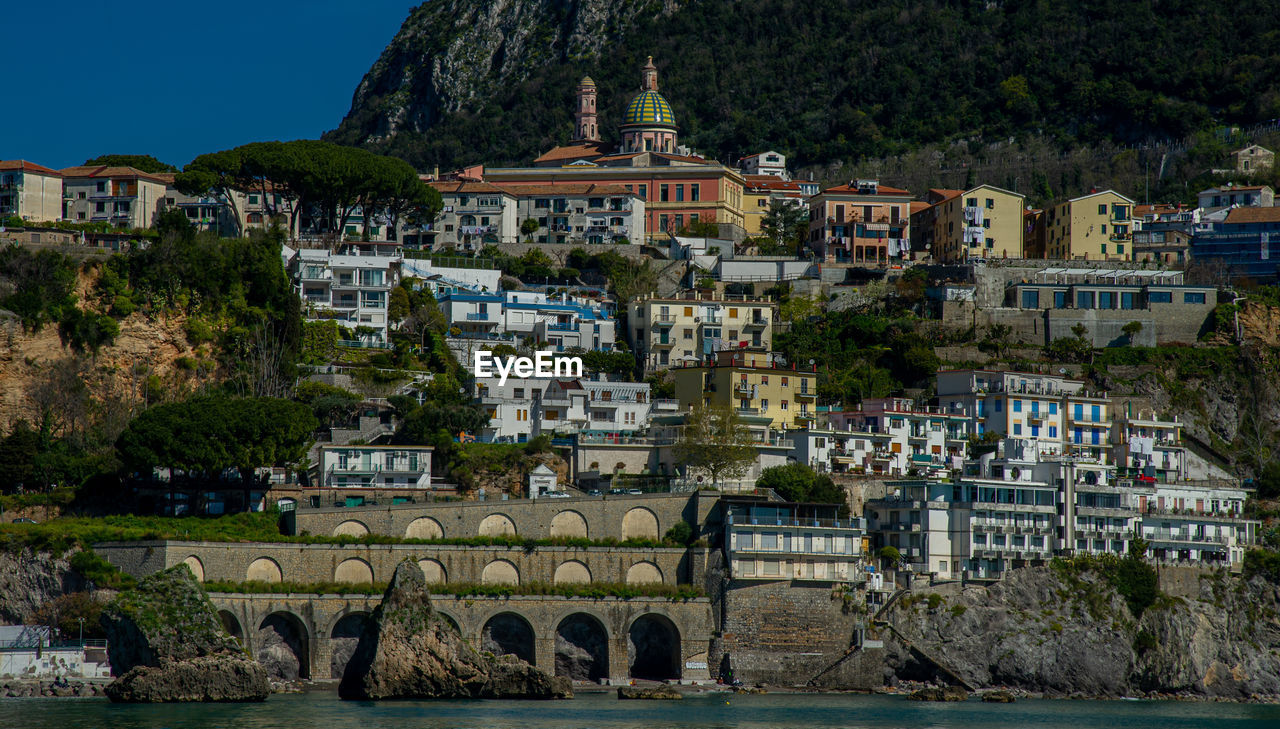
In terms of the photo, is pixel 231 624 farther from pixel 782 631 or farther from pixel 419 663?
pixel 782 631

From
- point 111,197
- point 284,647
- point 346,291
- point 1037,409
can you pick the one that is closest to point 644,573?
point 284,647

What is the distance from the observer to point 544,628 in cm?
6694

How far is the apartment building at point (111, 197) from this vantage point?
103938mm

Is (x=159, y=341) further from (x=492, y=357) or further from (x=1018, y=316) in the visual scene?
(x=1018, y=316)

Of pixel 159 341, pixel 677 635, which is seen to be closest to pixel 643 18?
pixel 159 341

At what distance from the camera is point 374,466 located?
7456 centimetres

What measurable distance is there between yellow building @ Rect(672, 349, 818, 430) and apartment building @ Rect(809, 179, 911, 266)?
875 inches

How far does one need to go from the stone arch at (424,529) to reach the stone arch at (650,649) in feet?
30.3

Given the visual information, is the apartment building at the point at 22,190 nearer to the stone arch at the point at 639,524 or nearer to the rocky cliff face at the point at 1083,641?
the stone arch at the point at 639,524

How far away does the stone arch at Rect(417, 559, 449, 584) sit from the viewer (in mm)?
67562

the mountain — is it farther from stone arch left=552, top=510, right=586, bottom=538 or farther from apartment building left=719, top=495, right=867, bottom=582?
stone arch left=552, top=510, right=586, bottom=538

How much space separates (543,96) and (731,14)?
2058cm

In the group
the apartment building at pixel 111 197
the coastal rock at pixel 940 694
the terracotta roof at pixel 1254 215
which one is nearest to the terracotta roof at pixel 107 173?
the apartment building at pixel 111 197

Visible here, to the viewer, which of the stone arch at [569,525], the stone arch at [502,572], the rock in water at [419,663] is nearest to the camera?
the rock in water at [419,663]
